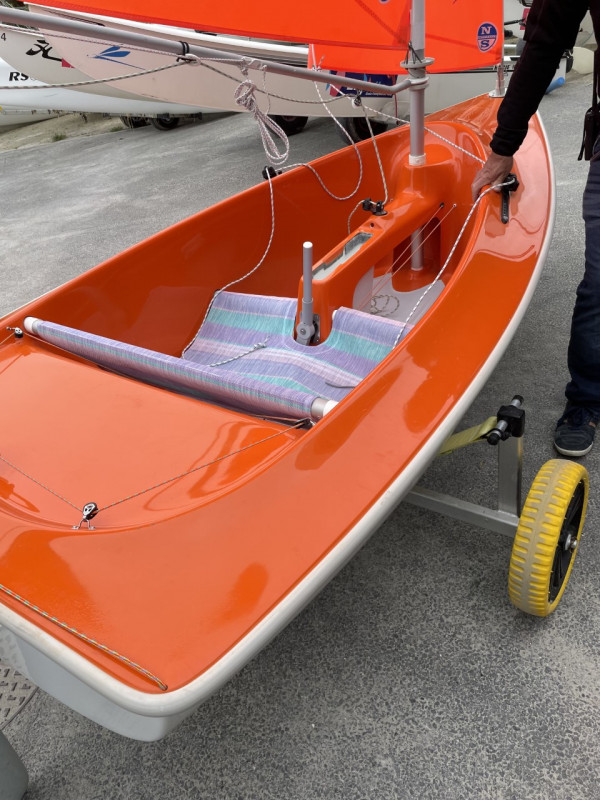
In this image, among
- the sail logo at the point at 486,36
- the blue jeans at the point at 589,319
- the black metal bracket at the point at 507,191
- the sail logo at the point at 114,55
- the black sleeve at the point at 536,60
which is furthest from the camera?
the sail logo at the point at 114,55

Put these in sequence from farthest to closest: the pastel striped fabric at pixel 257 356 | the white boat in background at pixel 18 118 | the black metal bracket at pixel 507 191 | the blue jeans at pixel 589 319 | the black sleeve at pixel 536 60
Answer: the white boat in background at pixel 18 118
the black metal bracket at pixel 507 191
the blue jeans at pixel 589 319
the black sleeve at pixel 536 60
the pastel striped fabric at pixel 257 356

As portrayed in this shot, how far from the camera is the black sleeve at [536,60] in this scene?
148 centimetres

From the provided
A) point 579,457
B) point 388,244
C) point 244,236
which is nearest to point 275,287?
point 244,236

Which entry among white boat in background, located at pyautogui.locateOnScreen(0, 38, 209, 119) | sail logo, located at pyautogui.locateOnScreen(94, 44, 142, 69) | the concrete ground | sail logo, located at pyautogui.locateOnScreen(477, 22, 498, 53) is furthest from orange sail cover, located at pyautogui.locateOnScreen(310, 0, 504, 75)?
white boat in background, located at pyautogui.locateOnScreen(0, 38, 209, 119)

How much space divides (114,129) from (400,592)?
24.1 feet

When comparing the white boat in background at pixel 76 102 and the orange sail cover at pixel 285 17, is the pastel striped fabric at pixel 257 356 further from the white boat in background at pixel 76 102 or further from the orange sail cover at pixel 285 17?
the white boat in background at pixel 76 102

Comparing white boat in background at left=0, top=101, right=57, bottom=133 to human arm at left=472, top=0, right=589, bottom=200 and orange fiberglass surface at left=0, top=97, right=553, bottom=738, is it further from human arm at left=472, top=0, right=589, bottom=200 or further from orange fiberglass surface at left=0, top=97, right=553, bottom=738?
human arm at left=472, top=0, right=589, bottom=200

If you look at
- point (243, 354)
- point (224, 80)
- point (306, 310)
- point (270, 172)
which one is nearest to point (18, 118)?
point (224, 80)

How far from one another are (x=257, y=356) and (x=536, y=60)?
41.0 inches

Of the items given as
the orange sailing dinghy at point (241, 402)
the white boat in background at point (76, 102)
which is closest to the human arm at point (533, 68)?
Answer: the orange sailing dinghy at point (241, 402)

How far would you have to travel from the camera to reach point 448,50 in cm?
219

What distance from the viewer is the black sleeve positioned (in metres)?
1.48

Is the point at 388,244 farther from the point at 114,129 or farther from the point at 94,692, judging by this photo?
the point at 114,129

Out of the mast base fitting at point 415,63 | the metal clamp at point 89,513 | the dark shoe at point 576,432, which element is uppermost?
the mast base fitting at point 415,63
